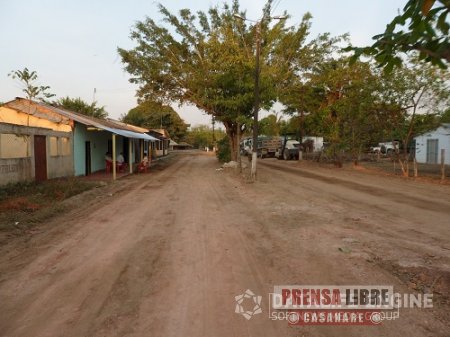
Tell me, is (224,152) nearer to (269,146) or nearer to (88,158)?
(269,146)

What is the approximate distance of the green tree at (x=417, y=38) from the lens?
7.78ft

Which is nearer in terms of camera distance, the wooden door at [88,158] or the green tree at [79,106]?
the wooden door at [88,158]

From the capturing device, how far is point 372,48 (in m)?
2.82

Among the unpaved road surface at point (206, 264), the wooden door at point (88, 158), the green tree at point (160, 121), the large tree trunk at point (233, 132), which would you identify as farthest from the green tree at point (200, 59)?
the green tree at point (160, 121)

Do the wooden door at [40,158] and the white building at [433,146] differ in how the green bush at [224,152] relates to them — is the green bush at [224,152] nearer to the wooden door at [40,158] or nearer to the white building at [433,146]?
the white building at [433,146]

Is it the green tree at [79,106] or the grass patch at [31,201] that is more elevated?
the green tree at [79,106]

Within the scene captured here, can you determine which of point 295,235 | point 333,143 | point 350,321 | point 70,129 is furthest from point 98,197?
point 333,143

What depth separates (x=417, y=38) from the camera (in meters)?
2.39

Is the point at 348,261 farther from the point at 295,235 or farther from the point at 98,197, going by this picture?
the point at 98,197

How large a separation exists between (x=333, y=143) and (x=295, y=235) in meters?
19.8
